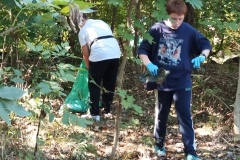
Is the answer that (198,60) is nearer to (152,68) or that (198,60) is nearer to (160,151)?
(152,68)

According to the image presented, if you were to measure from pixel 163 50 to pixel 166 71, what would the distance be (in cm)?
20

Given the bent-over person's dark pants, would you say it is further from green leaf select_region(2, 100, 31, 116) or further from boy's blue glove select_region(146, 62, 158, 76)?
green leaf select_region(2, 100, 31, 116)

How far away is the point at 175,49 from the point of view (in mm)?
3184

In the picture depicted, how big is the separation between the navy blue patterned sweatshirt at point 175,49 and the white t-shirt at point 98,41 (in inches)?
41.1

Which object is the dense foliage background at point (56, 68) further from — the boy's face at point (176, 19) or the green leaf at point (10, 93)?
the boy's face at point (176, 19)

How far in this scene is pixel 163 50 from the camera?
3213 millimetres

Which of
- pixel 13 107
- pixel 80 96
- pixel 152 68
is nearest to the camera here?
pixel 13 107

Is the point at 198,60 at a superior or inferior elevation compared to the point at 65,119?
superior

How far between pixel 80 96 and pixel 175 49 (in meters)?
1.84

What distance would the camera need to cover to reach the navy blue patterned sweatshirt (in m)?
3.18

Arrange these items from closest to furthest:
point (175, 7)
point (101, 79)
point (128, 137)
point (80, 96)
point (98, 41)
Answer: point (175, 7) < point (128, 137) < point (98, 41) < point (101, 79) < point (80, 96)

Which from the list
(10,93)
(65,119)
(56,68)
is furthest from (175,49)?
(10,93)

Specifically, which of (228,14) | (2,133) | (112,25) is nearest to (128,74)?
(112,25)

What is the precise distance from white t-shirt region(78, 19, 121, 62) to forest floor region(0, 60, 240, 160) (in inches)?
30.6
